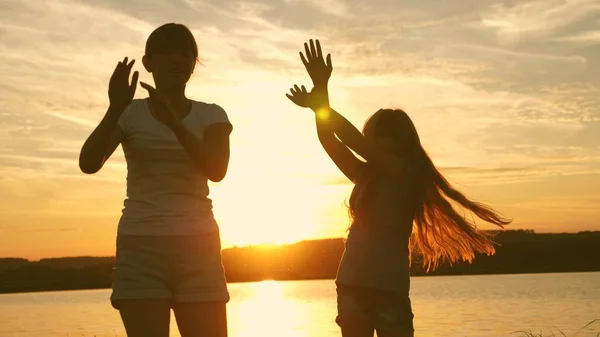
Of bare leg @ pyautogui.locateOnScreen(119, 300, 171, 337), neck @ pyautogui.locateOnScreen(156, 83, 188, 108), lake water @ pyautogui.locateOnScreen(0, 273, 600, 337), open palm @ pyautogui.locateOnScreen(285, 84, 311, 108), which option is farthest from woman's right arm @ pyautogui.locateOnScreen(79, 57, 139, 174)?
lake water @ pyautogui.locateOnScreen(0, 273, 600, 337)

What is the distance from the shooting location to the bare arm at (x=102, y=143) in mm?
A: 4656

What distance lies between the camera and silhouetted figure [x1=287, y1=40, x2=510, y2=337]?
238 inches

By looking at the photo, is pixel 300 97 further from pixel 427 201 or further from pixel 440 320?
pixel 440 320

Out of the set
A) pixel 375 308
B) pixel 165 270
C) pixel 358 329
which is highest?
pixel 165 270

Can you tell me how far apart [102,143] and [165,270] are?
0.79 m

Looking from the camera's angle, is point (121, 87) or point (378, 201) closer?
point (121, 87)

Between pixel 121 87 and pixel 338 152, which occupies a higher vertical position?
pixel 121 87

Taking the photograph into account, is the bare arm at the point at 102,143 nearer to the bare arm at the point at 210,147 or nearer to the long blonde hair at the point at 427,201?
the bare arm at the point at 210,147

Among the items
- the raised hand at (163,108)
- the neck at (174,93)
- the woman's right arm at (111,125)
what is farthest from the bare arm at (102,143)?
the neck at (174,93)

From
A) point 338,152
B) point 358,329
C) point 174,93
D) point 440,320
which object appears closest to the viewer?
point 174,93

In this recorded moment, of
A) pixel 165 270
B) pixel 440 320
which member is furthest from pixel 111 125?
pixel 440 320

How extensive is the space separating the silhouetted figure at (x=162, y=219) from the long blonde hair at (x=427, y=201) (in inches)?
67.1

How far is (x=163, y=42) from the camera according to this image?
4883 mm

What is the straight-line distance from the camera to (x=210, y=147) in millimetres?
4746
